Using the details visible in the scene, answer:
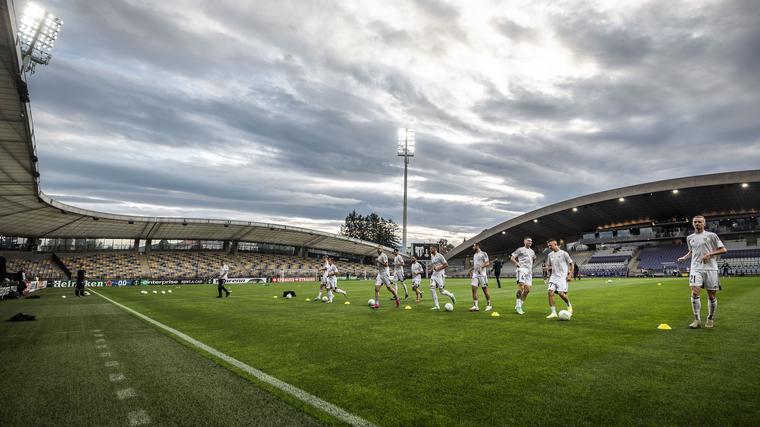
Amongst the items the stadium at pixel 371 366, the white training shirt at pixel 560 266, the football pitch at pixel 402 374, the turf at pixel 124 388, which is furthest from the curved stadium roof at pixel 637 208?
the turf at pixel 124 388

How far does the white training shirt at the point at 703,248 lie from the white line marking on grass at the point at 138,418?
10.2 meters

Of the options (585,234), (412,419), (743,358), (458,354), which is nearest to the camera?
(412,419)

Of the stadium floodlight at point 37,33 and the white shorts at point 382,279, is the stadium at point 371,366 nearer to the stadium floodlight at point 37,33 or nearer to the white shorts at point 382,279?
the white shorts at point 382,279

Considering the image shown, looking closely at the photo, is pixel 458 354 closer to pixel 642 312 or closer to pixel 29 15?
pixel 642 312

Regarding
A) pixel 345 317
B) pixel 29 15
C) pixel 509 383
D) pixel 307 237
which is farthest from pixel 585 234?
pixel 29 15

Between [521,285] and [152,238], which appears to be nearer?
[521,285]

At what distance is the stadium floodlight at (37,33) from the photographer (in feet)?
99.3

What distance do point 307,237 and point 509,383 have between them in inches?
2540

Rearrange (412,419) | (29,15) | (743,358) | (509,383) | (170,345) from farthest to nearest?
(29,15)
(170,345)
(743,358)
(509,383)
(412,419)

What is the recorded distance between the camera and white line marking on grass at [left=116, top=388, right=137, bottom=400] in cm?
437

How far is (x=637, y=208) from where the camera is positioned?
54.8m

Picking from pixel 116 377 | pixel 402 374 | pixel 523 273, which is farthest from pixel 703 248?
pixel 116 377

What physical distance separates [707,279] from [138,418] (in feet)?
34.3

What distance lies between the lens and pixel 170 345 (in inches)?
294
